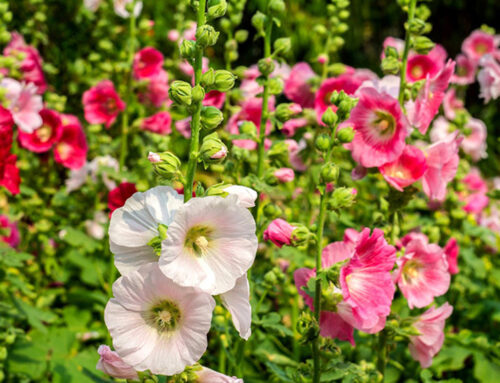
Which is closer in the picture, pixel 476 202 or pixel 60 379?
pixel 60 379

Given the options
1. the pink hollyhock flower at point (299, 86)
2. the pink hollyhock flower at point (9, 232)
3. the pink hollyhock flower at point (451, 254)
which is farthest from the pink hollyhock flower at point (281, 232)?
the pink hollyhock flower at point (9, 232)

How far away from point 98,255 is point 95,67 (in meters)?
1.13

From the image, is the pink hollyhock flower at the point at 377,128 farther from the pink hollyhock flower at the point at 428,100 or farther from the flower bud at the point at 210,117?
the flower bud at the point at 210,117

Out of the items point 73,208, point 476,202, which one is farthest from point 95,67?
point 476,202

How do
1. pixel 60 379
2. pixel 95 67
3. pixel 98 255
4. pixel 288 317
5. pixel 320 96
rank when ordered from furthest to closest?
pixel 95 67 → pixel 98 255 → pixel 288 317 → pixel 320 96 → pixel 60 379

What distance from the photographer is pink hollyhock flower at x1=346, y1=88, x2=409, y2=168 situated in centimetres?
158

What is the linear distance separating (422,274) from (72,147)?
61.4 inches

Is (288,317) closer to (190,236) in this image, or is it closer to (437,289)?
(437,289)

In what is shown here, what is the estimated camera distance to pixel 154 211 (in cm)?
115

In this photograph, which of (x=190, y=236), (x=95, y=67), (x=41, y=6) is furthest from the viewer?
(x=95, y=67)

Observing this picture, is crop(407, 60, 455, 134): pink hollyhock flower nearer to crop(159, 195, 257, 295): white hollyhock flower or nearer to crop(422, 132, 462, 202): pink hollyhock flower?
crop(422, 132, 462, 202): pink hollyhock flower

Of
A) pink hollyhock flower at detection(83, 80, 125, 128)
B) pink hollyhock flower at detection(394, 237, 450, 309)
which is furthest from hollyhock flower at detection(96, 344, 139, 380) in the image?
pink hollyhock flower at detection(83, 80, 125, 128)

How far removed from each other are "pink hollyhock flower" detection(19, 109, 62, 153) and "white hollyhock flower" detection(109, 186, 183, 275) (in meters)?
1.41

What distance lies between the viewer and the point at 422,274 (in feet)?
5.59
